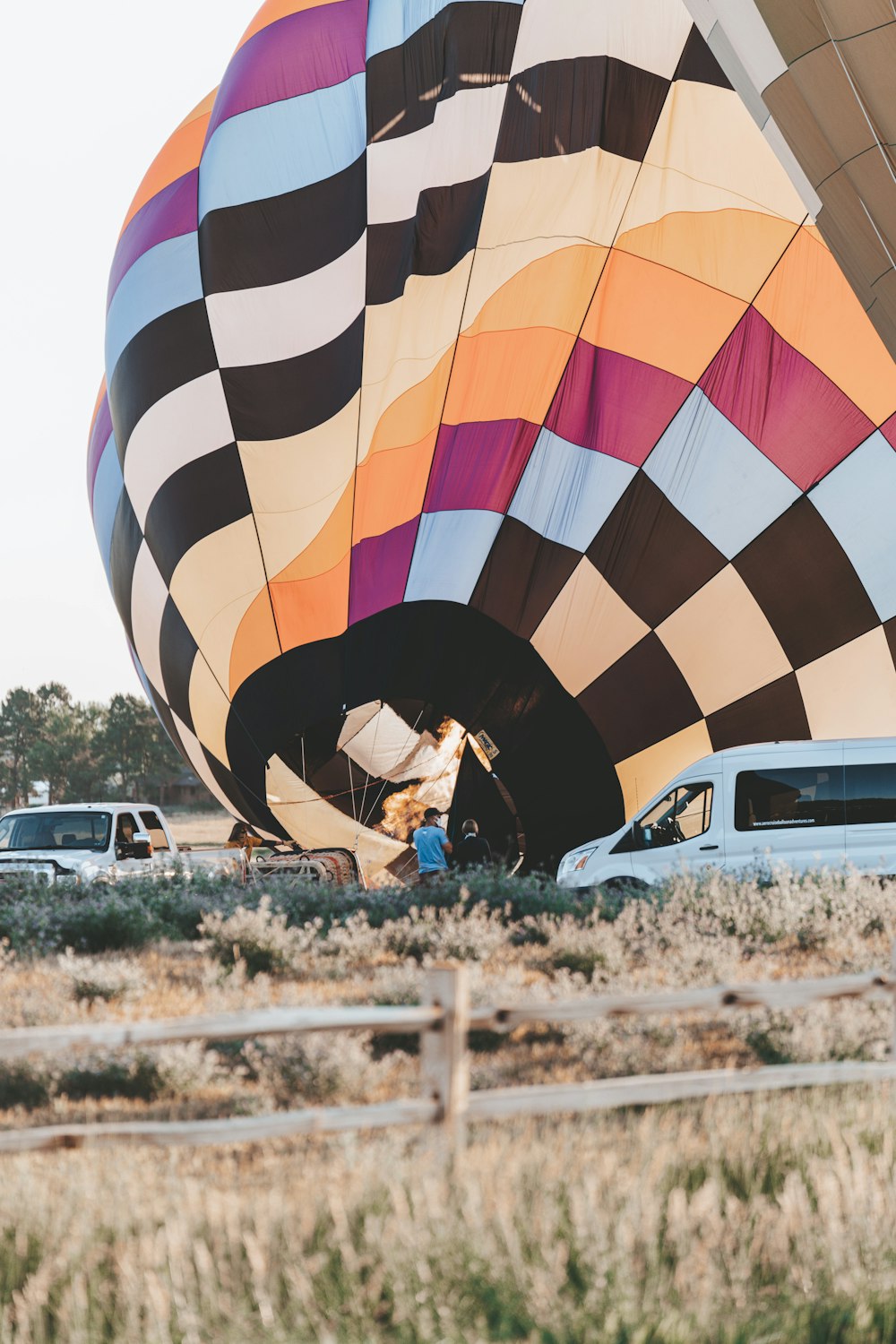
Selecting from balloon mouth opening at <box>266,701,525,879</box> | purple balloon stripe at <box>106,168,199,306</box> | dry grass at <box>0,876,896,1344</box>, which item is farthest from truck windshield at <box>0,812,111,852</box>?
dry grass at <box>0,876,896,1344</box>

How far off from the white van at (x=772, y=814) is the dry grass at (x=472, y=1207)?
4.40m

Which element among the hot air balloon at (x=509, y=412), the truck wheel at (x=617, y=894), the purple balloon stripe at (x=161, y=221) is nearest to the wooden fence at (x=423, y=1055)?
the truck wheel at (x=617, y=894)

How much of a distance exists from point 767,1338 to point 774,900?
480 cm

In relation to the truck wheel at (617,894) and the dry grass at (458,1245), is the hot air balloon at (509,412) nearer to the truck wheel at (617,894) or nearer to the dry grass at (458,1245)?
the truck wheel at (617,894)

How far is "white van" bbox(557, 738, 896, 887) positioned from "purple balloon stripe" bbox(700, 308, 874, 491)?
8.59 ft

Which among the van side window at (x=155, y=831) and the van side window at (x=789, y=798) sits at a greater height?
the van side window at (x=789, y=798)

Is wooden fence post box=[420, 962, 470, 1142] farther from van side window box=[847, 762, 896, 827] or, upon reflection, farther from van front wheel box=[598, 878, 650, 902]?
van side window box=[847, 762, 896, 827]

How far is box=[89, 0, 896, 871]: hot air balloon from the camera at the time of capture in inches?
433

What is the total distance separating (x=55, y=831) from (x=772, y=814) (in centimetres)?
869

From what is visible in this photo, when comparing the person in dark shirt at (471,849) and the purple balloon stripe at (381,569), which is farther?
the purple balloon stripe at (381,569)

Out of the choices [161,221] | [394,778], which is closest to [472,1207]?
[394,778]

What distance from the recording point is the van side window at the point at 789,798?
10.4m

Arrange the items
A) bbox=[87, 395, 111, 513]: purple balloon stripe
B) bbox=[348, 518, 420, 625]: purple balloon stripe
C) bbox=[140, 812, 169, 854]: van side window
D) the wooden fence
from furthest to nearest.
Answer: bbox=[140, 812, 169, 854]: van side window → bbox=[87, 395, 111, 513]: purple balloon stripe → bbox=[348, 518, 420, 625]: purple balloon stripe → the wooden fence

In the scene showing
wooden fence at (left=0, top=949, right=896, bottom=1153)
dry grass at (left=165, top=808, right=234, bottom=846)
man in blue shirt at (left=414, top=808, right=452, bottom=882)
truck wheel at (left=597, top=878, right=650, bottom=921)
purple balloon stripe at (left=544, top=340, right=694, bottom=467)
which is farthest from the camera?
dry grass at (left=165, top=808, right=234, bottom=846)
